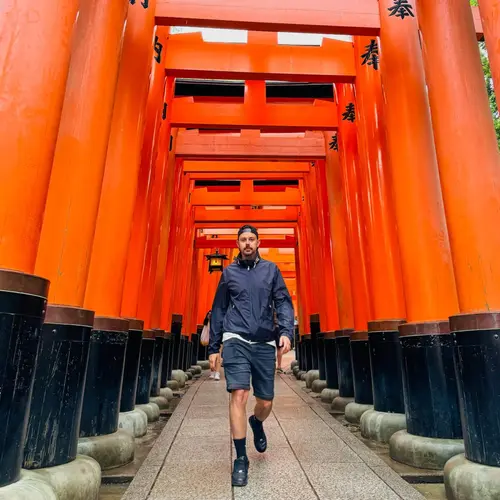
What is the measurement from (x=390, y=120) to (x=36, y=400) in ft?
13.5

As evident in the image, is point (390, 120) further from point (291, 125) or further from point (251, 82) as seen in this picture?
point (251, 82)

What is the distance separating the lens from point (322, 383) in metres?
8.64

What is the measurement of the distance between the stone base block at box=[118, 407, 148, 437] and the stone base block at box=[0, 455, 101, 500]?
5.83 ft

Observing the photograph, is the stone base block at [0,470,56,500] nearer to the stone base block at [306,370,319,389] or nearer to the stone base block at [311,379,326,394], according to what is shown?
the stone base block at [311,379,326,394]

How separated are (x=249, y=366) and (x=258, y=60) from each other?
16.4ft

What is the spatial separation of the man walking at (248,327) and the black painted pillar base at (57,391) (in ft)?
3.23

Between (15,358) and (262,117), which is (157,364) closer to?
(262,117)

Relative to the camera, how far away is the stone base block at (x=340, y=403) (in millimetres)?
→ 6496

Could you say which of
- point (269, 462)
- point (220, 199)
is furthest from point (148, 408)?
point (220, 199)

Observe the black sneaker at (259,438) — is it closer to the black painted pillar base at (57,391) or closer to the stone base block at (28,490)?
the black painted pillar base at (57,391)

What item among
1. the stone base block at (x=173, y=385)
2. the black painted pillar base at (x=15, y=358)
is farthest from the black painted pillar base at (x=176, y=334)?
the black painted pillar base at (x=15, y=358)

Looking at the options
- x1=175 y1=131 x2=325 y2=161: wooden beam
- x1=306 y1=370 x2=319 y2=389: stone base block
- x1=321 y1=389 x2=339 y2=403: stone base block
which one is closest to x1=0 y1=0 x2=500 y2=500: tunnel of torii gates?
x1=321 y1=389 x2=339 y2=403: stone base block

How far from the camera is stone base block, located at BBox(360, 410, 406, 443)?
14.6ft

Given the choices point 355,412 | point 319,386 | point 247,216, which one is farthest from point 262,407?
point 247,216
